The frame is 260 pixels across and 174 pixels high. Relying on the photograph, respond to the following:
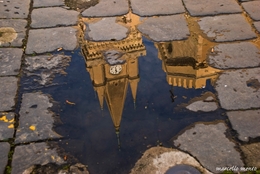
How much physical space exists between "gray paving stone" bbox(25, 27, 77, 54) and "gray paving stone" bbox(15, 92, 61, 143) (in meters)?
1.24

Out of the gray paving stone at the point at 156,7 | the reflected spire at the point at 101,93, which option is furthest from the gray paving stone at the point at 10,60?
the gray paving stone at the point at 156,7

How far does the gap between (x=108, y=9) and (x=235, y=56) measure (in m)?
2.74

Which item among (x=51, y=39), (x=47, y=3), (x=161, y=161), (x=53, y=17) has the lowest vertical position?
(x=161, y=161)

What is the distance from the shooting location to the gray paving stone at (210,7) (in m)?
6.47

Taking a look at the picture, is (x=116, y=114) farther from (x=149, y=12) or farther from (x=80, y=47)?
(x=149, y=12)

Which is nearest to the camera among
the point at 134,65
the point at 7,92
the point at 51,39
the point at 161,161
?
Answer: the point at 161,161

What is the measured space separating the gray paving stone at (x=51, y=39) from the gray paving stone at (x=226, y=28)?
2.33m

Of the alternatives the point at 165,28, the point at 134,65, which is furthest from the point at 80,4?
the point at 134,65

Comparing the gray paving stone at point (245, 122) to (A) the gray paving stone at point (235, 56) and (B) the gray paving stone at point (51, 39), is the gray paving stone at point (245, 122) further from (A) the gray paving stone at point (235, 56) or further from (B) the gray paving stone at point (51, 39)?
(B) the gray paving stone at point (51, 39)

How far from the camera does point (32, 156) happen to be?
3840 mm

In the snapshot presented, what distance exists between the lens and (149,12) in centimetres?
656

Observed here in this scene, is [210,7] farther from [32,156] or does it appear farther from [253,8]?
[32,156]

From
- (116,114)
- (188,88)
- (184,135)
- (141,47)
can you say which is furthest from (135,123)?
(141,47)

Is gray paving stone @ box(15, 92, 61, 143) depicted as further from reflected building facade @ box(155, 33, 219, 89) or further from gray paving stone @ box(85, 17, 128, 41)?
reflected building facade @ box(155, 33, 219, 89)
